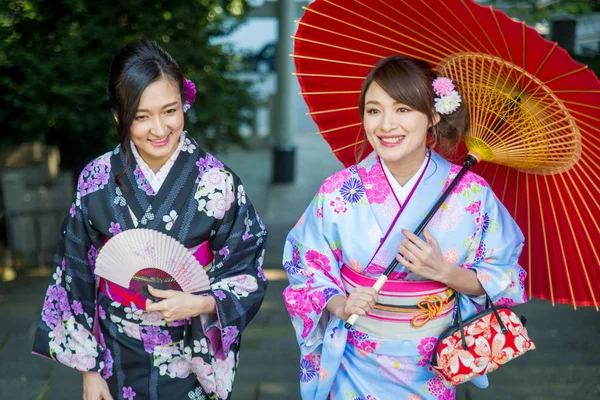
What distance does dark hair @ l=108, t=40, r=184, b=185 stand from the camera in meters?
2.35

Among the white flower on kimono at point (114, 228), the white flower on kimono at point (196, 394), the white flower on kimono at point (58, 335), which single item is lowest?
the white flower on kimono at point (196, 394)

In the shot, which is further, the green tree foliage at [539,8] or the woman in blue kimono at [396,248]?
the green tree foliage at [539,8]

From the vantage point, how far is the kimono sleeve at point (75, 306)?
2.48 metres

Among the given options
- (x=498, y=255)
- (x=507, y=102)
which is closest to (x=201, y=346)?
(x=498, y=255)

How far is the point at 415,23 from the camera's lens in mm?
2395

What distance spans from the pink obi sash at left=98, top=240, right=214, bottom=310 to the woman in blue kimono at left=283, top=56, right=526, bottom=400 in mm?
310

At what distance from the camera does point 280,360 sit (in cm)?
414

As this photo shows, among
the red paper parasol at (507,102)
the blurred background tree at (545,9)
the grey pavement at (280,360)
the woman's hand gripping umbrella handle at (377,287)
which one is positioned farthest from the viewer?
the blurred background tree at (545,9)

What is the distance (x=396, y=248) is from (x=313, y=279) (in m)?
0.32

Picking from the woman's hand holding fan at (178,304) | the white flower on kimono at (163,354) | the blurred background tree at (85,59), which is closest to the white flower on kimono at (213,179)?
the woman's hand holding fan at (178,304)

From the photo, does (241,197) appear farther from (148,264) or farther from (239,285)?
(148,264)

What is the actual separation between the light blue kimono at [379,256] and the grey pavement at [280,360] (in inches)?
52.7

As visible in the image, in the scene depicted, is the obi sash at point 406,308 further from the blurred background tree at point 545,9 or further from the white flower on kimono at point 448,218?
the blurred background tree at point 545,9

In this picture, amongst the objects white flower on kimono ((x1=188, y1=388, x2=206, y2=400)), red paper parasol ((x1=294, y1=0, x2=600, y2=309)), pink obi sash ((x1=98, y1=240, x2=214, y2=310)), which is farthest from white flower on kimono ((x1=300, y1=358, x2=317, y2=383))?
red paper parasol ((x1=294, y1=0, x2=600, y2=309))
